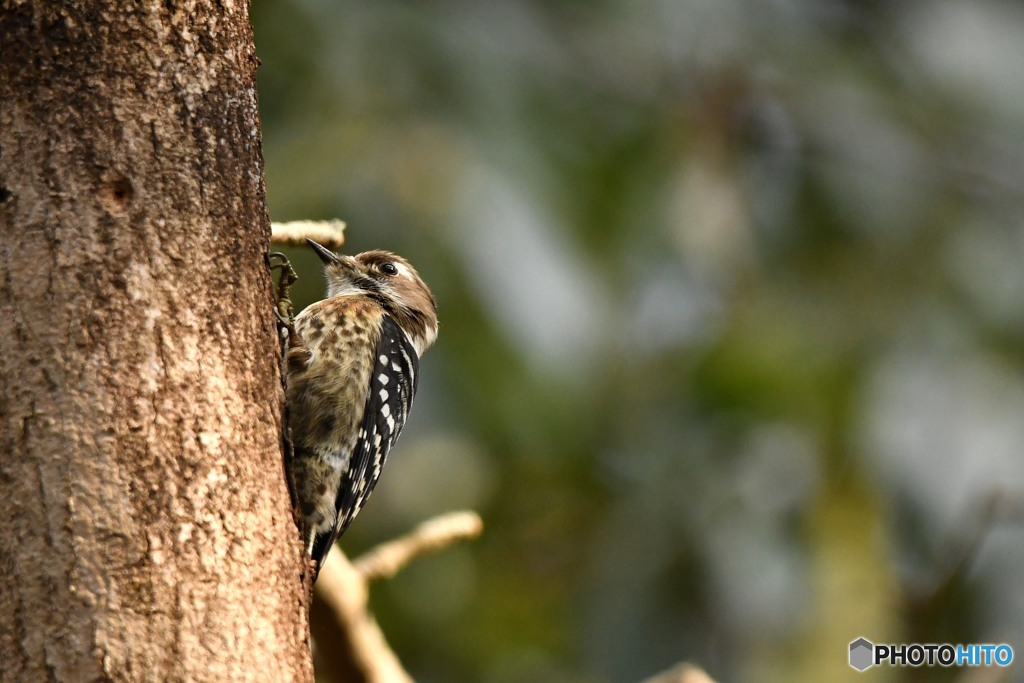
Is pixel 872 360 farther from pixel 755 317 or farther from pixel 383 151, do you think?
pixel 383 151

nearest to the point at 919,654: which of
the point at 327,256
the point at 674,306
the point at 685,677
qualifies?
A: the point at 685,677

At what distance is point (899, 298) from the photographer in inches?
424

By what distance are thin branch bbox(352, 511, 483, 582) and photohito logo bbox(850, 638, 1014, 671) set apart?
8.05 feet

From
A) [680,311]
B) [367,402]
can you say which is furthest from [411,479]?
[367,402]

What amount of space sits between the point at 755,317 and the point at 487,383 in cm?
207

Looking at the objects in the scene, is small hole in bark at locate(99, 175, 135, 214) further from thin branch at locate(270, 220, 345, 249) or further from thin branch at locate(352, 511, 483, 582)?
thin branch at locate(352, 511, 483, 582)

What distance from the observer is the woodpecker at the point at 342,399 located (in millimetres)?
4027

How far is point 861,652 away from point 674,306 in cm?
375

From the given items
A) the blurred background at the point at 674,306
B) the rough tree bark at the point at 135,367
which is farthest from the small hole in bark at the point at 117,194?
the blurred background at the point at 674,306

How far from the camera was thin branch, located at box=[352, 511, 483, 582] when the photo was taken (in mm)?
4270

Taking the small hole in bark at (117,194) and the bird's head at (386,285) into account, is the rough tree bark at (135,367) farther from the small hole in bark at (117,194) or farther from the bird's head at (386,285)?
the bird's head at (386,285)

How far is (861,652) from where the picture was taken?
6.96m

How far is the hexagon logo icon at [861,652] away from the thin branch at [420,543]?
3302mm

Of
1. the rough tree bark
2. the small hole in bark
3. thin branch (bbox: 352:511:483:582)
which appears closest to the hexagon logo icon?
thin branch (bbox: 352:511:483:582)
